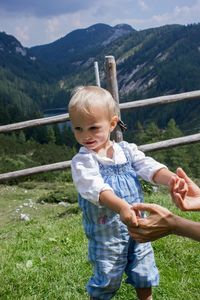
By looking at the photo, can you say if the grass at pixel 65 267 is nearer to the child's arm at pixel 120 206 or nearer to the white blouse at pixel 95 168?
the white blouse at pixel 95 168

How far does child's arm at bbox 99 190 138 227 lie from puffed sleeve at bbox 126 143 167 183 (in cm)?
34

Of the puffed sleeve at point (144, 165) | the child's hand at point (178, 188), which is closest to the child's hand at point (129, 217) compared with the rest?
the child's hand at point (178, 188)

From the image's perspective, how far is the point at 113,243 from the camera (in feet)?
8.71

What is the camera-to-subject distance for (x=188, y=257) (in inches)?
160

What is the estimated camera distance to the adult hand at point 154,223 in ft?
6.93

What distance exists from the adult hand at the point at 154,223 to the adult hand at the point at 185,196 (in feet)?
0.30

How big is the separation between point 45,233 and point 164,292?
220cm

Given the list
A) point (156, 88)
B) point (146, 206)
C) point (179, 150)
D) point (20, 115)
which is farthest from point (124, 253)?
point (156, 88)

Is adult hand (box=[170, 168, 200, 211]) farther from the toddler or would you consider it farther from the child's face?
the child's face

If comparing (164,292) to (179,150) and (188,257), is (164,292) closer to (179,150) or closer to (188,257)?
(188,257)

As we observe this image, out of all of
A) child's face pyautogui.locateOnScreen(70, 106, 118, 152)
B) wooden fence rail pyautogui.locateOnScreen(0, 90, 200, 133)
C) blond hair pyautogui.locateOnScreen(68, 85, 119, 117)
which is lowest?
wooden fence rail pyautogui.locateOnScreen(0, 90, 200, 133)

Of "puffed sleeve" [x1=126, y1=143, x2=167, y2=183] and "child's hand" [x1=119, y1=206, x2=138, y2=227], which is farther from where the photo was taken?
"puffed sleeve" [x1=126, y1=143, x2=167, y2=183]

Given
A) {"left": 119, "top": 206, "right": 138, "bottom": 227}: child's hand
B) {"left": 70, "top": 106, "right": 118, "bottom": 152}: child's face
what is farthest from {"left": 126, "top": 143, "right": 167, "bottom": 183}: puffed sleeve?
{"left": 119, "top": 206, "right": 138, "bottom": 227}: child's hand

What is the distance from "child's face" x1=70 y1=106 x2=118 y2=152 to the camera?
2.43 metres
